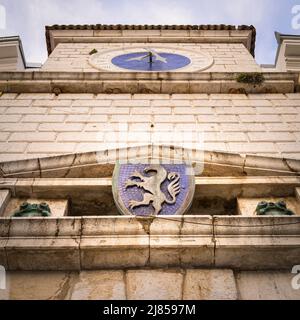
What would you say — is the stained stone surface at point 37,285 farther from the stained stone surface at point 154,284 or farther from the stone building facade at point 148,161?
the stained stone surface at point 154,284

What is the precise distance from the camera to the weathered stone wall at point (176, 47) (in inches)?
301

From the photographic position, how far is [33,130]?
501 centimetres

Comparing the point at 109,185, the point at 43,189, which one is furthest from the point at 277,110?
the point at 43,189

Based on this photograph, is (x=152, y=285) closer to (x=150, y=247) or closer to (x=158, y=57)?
(x=150, y=247)

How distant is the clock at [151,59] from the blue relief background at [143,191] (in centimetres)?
395

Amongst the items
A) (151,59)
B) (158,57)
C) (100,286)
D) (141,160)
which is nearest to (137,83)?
(151,59)

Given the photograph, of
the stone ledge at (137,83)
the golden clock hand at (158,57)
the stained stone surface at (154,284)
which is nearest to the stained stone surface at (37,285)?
the stained stone surface at (154,284)

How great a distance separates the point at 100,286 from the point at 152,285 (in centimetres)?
33

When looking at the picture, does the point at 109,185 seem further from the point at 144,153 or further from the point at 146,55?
the point at 146,55

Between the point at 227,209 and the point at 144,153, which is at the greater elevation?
the point at 144,153

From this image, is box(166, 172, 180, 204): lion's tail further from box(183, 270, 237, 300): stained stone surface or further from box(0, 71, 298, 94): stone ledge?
box(0, 71, 298, 94): stone ledge

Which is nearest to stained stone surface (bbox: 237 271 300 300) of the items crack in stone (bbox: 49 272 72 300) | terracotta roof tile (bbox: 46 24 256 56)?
crack in stone (bbox: 49 272 72 300)

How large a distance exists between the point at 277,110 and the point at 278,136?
80 centimetres

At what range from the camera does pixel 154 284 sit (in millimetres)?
2807
